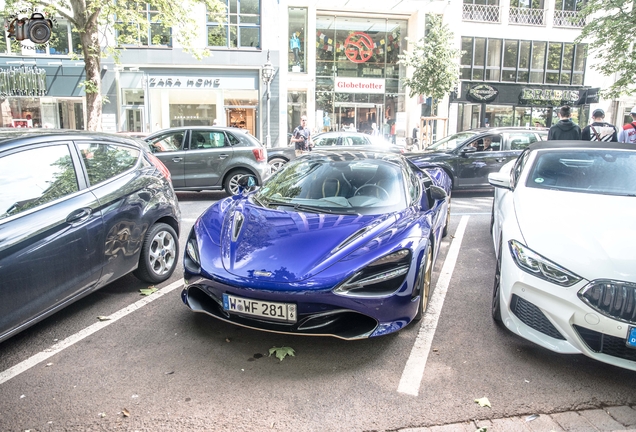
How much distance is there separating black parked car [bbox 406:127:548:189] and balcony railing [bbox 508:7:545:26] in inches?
743

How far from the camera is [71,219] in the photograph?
343 centimetres

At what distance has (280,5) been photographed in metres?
23.1

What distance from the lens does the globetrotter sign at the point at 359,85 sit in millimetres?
25406

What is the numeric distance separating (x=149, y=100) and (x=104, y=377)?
21069mm

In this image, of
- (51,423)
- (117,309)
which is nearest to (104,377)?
(51,423)

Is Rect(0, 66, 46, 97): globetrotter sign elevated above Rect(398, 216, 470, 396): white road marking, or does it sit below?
above

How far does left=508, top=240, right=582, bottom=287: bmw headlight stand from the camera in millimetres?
2869

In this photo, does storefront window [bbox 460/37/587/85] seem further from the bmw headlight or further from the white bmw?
the bmw headlight

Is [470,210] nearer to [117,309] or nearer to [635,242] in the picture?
[635,242]

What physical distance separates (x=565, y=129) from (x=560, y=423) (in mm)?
6339

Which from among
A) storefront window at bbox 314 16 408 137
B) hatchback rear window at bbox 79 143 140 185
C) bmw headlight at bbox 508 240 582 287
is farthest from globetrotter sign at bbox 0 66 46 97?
bmw headlight at bbox 508 240 582 287

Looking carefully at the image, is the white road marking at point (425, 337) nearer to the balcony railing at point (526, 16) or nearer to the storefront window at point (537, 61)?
the storefront window at point (537, 61)

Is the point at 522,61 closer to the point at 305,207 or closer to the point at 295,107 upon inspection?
the point at 295,107

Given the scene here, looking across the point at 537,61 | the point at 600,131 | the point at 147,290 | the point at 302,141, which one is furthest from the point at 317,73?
the point at 147,290
